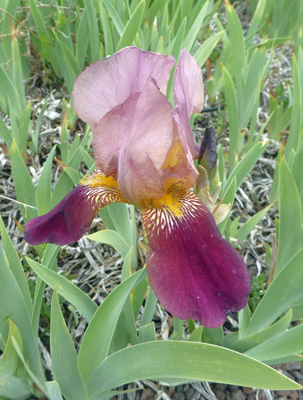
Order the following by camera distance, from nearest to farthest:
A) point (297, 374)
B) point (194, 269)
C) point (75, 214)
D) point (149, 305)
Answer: point (194, 269) < point (75, 214) < point (149, 305) < point (297, 374)

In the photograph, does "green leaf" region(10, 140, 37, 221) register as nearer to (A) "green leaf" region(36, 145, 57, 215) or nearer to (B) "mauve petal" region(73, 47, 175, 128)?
(A) "green leaf" region(36, 145, 57, 215)

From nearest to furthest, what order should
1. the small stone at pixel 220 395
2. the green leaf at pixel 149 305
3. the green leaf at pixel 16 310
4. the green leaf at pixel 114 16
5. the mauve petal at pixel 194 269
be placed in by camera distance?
the mauve petal at pixel 194 269, the green leaf at pixel 16 310, the green leaf at pixel 149 305, the small stone at pixel 220 395, the green leaf at pixel 114 16

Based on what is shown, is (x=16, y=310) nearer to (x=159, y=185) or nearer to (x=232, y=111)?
(x=159, y=185)

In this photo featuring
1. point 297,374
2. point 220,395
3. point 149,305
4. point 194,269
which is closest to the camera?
point 194,269

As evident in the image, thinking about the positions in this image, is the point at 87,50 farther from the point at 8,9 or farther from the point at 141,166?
the point at 141,166

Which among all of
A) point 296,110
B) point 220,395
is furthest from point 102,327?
point 296,110

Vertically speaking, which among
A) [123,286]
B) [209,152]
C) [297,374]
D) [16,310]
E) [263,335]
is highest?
[209,152]

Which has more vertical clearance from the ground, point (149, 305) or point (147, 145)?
point (147, 145)

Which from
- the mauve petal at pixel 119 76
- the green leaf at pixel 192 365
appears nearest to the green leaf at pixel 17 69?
the mauve petal at pixel 119 76

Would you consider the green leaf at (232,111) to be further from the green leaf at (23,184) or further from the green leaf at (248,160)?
the green leaf at (23,184)
